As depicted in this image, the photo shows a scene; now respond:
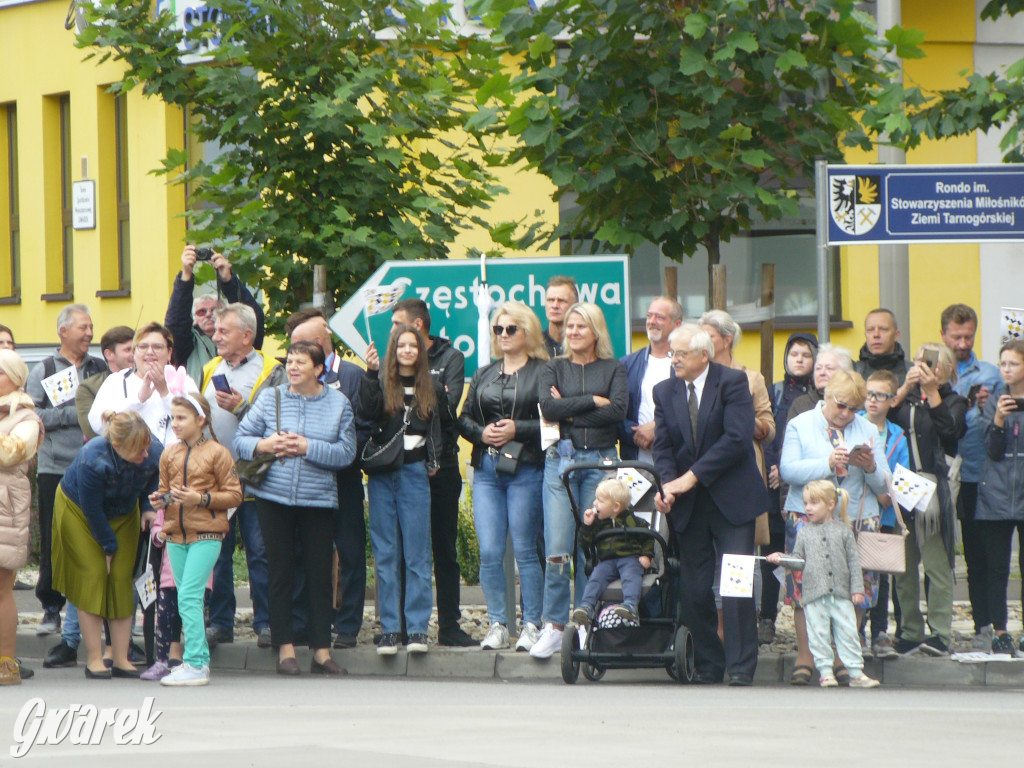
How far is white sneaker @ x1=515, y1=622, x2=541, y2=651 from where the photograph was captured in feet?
33.8

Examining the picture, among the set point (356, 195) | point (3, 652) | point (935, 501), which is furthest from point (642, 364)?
point (3, 652)

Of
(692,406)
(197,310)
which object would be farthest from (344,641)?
(692,406)

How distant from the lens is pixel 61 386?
1135cm

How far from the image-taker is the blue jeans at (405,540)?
34.0 feet

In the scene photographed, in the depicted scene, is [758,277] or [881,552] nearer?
[881,552]

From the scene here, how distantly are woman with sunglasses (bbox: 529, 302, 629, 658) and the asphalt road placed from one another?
2.16 ft

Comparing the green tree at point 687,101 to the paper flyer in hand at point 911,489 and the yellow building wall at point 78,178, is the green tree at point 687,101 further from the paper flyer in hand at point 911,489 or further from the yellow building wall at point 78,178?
the yellow building wall at point 78,178

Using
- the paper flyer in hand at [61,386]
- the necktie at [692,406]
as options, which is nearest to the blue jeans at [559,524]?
the necktie at [692,406]

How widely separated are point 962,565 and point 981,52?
667 cm

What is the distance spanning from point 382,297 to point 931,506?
154 inches

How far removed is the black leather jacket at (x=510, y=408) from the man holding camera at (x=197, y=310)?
1.84 m

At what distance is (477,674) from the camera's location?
10.3 m

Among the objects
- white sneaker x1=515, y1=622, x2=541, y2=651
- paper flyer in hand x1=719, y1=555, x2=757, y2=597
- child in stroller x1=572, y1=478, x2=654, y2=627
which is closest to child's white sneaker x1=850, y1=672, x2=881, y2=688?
paper flyer in hand x1=719, y1=555, x2=757, y2=597

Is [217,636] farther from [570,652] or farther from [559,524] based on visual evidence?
[570,652]
